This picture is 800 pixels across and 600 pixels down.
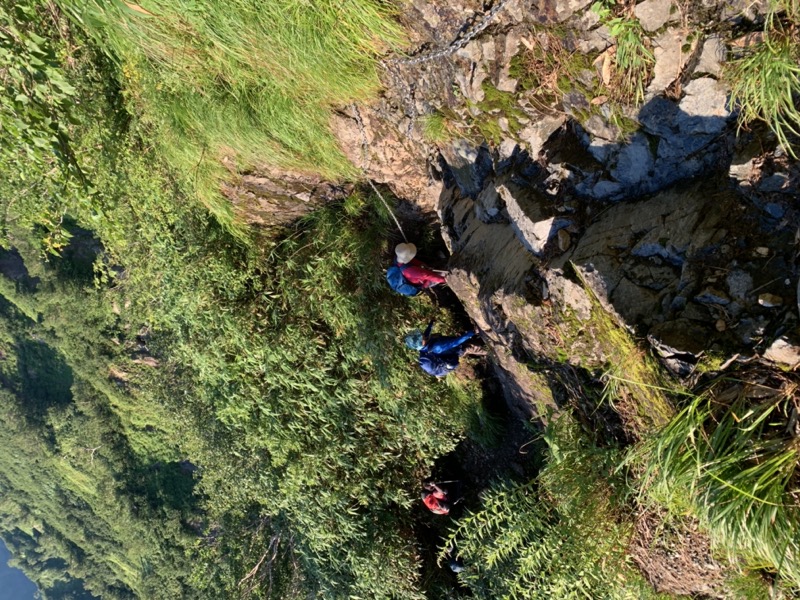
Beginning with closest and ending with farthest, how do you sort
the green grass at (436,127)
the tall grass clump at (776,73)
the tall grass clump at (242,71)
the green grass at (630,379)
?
the tall grass clump at (776,73) < the green grass at (630,379) < the tall grass clump at (242,71) < the green grass at (436,127)

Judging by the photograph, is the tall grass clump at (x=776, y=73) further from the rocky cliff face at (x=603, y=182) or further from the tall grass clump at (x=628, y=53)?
the tall grass clump at (x=628, y=53)

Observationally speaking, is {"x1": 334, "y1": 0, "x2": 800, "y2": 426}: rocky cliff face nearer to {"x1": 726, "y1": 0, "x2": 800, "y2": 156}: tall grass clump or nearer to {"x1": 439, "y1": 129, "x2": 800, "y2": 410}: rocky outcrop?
{"x1": 439, "y1": 129, "x2": 800, "y2": 410}: rocky outcrop

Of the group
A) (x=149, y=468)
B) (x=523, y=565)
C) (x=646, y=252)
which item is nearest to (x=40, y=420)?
(x=149, y=468)

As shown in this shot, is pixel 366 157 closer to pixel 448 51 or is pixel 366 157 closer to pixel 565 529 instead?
pixel 448 51

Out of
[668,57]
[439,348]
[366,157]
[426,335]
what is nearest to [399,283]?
[426,335]

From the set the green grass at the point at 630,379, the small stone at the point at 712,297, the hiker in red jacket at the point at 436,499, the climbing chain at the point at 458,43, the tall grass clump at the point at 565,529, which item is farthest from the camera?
the hiker in red jacket at the point at 436,499

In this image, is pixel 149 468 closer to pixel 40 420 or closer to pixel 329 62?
pixel 40 420

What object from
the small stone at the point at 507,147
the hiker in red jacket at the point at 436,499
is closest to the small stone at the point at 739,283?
the small stone at the point at 507,147

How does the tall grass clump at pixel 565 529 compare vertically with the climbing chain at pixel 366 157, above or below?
below
